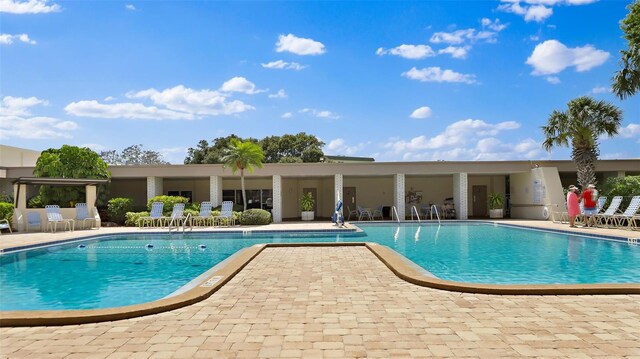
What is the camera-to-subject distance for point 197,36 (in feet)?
46.3

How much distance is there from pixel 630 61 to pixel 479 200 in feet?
41.4

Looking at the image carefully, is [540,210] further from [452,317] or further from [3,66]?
[3,66]

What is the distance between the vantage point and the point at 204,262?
10125 mm

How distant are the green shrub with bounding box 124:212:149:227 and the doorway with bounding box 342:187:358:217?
445 inches

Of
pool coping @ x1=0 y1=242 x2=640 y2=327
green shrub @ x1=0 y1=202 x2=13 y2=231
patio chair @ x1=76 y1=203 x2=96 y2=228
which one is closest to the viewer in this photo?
pool coping @ x1=0 y1=242 x2=640 y2=327

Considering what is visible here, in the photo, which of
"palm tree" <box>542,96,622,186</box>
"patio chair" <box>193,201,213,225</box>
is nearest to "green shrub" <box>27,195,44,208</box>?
"patio chair" <box>193,201,213,225</box>

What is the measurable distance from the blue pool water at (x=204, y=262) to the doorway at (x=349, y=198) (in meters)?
10.8

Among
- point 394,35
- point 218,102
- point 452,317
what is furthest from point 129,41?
point 218,102

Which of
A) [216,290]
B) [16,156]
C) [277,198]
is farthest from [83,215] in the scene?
[16,156]

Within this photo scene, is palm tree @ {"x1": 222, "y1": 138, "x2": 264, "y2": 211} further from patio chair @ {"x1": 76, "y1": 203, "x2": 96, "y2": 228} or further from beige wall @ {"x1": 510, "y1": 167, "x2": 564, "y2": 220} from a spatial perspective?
beige wall @ {"x1": 510, "y1": 167, "x2": 564, "y2": 220}

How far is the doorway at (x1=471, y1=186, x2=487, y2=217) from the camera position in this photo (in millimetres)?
26625

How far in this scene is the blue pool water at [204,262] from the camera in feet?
23.3

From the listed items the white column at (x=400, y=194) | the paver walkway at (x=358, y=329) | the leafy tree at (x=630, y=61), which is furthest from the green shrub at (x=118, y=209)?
the leafy tree at (x=630, y=61)

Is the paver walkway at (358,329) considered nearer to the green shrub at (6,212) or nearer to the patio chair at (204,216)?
the patio chair at (204,216)
